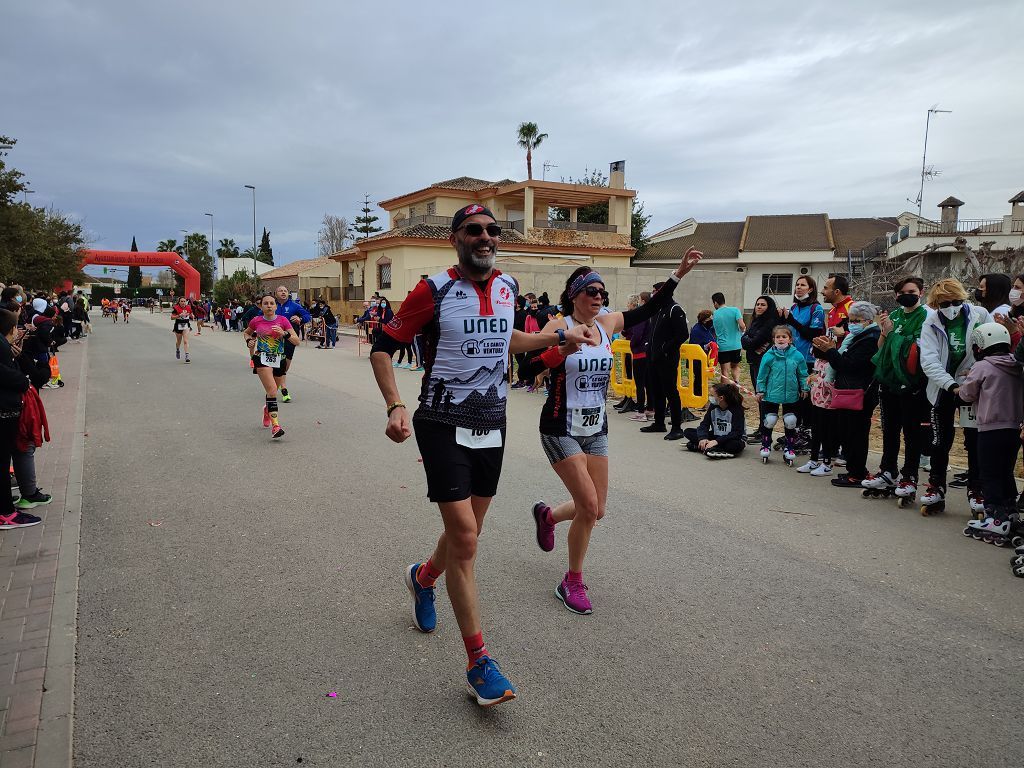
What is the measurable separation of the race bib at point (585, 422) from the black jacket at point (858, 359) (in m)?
3.59

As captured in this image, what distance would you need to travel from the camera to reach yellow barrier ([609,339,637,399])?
11836 millimetres

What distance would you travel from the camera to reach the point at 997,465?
17.2ft

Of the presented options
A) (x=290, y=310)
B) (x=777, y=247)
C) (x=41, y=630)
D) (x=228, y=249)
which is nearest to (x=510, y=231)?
(x=777, y=247)

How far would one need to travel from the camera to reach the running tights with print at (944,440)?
5816 mm

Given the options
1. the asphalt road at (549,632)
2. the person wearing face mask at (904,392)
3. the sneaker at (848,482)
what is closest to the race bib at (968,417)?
the person wearing face mask at (904,392)

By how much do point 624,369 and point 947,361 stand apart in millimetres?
6480

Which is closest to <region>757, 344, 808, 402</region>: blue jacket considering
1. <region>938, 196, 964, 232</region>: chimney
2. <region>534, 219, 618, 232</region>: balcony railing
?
<region>534, 219, 618, 232</region>: balcony railing

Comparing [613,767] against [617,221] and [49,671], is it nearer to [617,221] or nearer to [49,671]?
[49,671]

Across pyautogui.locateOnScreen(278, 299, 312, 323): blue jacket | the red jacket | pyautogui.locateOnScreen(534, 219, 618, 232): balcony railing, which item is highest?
pyautogui.locateOnScreen(534, 219, 618, 232): balcony railing

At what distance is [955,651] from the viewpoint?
361 cm

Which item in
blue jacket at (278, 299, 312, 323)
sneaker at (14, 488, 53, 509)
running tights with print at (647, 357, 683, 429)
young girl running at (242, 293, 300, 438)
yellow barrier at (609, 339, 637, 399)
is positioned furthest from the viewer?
yellow barrier at (609, 339, 637, 399)

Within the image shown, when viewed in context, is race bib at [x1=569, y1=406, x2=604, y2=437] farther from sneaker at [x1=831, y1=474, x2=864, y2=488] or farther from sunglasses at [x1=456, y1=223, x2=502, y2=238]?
sneaker at [x1=831, y1=474, x2=864, y2=488]

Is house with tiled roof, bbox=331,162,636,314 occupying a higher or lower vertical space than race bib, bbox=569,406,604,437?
higher

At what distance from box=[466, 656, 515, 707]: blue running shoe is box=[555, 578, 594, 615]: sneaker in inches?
39.5
